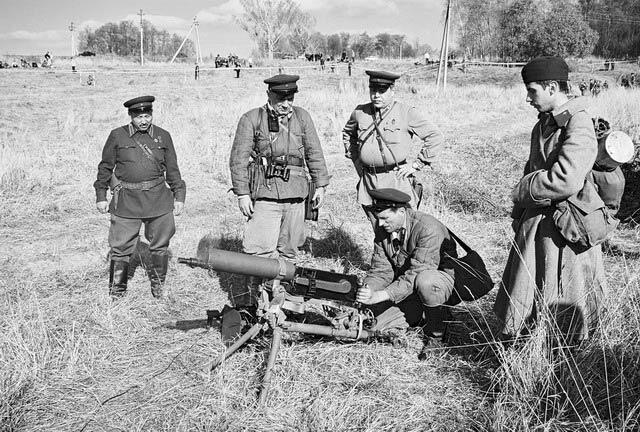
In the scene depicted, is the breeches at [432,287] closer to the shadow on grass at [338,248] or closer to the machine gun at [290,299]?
the machine gun at [290,299]

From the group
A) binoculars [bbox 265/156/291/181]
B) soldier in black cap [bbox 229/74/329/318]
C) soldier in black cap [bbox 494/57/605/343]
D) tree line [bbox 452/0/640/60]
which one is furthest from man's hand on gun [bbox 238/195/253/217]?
tree line [bbox 452/0/640/60]

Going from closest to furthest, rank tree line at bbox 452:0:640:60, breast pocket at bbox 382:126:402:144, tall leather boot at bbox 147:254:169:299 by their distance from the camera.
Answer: breast pocket at bbox 382:126:402:144 → tall leather boot at bbox 147:254:169:299 → tree line at bbox 452:0:640:60

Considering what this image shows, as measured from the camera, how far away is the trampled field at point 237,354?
297 cm

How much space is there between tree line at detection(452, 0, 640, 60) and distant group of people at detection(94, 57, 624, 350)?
44655mm

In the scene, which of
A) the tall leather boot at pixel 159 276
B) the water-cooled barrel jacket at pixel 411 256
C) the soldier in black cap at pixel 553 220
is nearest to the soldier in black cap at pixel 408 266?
the water-cooled barrel jacket at pixel 411 256

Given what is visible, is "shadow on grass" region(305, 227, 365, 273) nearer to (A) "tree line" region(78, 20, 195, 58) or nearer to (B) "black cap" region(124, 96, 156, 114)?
(B) "black cap" region(124, 96, 156, 114)

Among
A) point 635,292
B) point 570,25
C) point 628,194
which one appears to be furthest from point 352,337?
point 570,25

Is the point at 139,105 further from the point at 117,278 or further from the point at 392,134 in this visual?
the point at 392,134

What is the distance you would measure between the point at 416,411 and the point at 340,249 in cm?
294

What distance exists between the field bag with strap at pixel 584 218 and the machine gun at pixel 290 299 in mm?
1288

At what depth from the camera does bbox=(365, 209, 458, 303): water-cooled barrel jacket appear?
3654mm

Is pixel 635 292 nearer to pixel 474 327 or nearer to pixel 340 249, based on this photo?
pixel 474 327

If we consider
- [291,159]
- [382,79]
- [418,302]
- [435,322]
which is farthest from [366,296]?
[382,79]

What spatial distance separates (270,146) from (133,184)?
127cm
